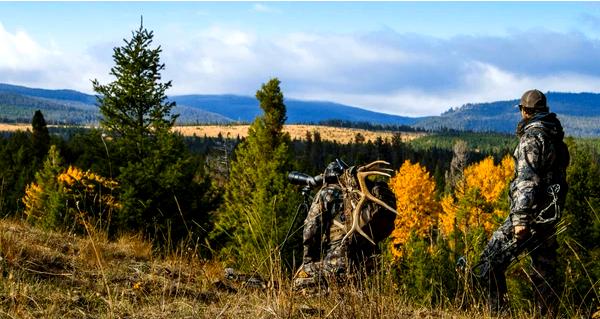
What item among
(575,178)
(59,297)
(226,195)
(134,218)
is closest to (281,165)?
(226,195)

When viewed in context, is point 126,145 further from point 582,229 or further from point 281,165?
point 582,229

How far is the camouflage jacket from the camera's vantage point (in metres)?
6.02

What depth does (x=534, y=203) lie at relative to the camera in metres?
6.00

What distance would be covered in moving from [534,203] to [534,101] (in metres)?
1.13

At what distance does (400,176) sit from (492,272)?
141 feet

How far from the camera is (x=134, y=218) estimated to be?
21.3 meters

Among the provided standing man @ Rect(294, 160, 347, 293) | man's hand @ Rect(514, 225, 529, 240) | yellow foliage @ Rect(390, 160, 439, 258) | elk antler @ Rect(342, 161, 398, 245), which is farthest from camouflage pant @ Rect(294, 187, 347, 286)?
yellow foliage @ Rect(390, 160, 439, 258)

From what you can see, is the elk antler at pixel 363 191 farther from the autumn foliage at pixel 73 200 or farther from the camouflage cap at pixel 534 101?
the autumn foliage at pixel 73 200

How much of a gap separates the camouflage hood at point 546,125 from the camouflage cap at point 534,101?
0.11 metres

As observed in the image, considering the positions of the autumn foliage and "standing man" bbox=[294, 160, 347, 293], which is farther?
the autumn foliage

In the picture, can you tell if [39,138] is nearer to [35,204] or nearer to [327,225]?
[35,204]

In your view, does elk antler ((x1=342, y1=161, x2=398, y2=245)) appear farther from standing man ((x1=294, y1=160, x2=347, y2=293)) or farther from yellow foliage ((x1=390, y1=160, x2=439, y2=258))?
yellow foliage ((x1=390, y1=160, x2=439, y2=258))

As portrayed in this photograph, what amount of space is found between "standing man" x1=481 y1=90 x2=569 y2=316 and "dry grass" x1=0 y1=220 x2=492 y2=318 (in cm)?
151

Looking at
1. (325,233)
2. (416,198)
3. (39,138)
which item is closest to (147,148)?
(325,233)
